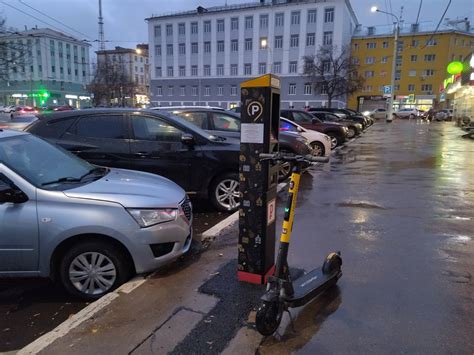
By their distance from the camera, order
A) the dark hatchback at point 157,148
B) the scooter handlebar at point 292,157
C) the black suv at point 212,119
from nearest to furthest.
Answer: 1. the scooter handlebar at point 292,157
2. the dark hatchback at point 157,148
3. the black suv at point 212,119

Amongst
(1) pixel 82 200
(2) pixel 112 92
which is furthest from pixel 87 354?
(2) pixel 112 92

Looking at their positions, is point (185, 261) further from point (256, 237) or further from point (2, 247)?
point (2, 247)

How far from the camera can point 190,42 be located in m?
75.2

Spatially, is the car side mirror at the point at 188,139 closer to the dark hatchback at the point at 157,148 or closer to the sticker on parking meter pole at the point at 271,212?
the dark hatchback at the point at 157,148

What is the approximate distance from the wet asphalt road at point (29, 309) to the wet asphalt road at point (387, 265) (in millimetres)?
1979

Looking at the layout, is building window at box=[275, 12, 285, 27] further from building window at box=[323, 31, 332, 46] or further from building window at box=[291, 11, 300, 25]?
building window at box=[323, 31, 332, 46]

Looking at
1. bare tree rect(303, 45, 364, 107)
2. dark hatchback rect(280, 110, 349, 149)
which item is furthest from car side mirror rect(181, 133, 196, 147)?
bare tree rect(303, 45, 364, 107)

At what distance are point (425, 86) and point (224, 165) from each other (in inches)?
3362

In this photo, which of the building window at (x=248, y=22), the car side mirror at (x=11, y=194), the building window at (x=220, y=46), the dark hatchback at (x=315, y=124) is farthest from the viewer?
the building window at (x=220, y=46)

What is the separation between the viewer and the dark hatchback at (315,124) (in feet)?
57.0

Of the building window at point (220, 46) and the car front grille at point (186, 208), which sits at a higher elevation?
the building window at point (220, 46)

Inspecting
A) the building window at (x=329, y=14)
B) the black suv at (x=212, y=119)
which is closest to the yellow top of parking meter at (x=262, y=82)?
the black suv at (x=212, y=119)

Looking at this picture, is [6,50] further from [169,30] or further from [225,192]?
[169,30]

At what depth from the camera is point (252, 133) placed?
12.0 feet
